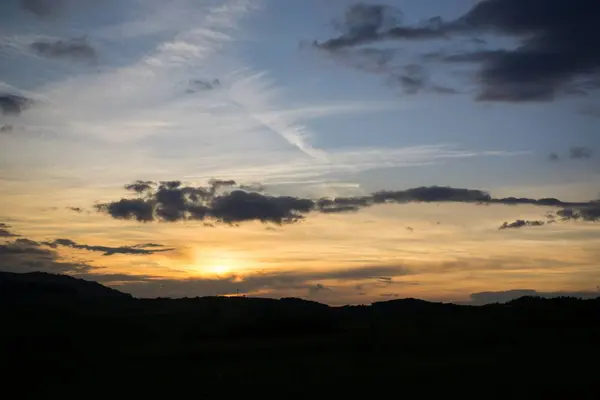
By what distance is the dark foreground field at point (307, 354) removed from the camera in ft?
105

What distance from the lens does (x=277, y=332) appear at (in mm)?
67688

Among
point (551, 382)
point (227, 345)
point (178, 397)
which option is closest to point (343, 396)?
point (178, 397)

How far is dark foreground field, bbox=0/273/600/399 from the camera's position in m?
32.2

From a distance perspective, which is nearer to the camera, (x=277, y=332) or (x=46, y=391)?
(x=46, y=391)

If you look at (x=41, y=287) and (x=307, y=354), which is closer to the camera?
(x=307, y=354)

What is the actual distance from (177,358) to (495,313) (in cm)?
3875

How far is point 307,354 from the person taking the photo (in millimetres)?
46312

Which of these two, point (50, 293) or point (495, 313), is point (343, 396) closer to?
point (495, 313)

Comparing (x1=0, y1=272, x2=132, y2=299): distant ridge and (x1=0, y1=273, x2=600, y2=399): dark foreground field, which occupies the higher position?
(x1=0, y1=272, x2=132, y2=299): distant ridge

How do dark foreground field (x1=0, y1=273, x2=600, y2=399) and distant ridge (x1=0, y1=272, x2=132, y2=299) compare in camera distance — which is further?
distant ridge (x1=0, y1=272, x2=132, y2=299)

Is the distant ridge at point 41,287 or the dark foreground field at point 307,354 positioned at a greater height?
the distant ridge at point 41,287

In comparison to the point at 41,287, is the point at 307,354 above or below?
below

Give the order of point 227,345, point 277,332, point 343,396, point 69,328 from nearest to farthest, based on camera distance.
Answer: point 343,396, point 227,345, point 69,328, point 277,332

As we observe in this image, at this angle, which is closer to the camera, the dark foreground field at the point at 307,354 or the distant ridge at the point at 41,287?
the dark foreground field at the point at 307,354
